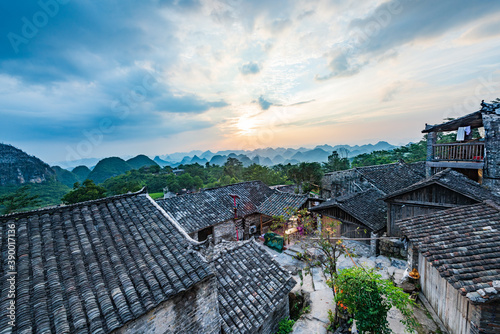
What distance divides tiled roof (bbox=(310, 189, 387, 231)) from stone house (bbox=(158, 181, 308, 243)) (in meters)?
4.07

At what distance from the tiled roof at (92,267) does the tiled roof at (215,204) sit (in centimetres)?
953

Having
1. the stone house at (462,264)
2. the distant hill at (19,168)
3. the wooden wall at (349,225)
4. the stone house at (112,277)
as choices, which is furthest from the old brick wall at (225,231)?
the distant hill at (19,168)

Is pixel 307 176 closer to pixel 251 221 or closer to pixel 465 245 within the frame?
pixel 251 221

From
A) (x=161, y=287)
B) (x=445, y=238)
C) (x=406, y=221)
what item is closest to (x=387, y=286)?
(x=445, y=238)

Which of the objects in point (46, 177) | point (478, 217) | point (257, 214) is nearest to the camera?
point (478, 217)

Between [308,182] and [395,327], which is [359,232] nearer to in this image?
[395,327]

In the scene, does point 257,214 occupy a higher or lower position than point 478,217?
lower

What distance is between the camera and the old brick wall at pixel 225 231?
17.2 meters

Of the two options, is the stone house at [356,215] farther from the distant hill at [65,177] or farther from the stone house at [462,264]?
the distant hill at [65,177]

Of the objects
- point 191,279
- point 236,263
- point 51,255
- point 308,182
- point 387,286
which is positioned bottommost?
point 308,182

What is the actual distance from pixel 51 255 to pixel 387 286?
901 centimetres

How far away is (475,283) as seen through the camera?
14.6 feet

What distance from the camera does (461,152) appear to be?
13875 mm

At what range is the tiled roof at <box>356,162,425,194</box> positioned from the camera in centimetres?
2127
